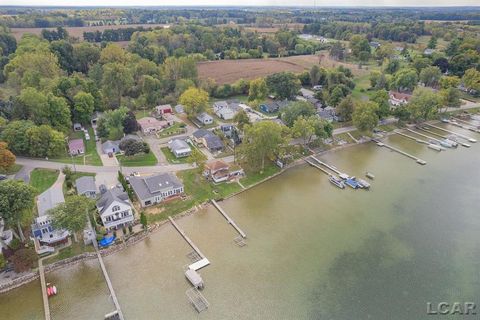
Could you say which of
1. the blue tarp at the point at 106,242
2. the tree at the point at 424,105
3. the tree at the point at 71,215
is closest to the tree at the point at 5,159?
the tree at the point at 71,215

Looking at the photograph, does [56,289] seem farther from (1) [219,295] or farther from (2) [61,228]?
(1) [219,295]

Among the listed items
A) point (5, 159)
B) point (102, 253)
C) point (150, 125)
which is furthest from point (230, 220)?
point (5, 159)

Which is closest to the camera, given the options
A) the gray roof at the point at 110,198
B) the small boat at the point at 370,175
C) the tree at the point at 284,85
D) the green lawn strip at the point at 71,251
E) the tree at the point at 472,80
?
the green lawn strip at the point at 71,251

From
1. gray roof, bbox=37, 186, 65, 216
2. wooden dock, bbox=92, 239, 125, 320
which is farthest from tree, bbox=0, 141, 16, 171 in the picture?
wooden dock, bbox=92, 239, 125, 320

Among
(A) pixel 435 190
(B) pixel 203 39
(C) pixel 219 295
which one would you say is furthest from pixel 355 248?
(B) pixel 203 39

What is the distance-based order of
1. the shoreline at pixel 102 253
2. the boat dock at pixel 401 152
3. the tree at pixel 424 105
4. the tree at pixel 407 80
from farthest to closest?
the tree at pixel 407 80
the tree at pixel 424 105
the boat dock at pixel 401 152
the shoreline at pixel 102 253

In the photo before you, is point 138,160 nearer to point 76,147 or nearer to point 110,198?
Result: point 76,147

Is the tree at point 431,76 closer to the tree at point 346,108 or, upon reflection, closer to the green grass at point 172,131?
the tree at point 346,108
